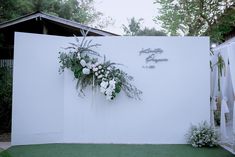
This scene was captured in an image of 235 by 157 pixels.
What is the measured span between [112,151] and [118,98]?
1.43 metres

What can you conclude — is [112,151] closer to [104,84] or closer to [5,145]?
[104,84]

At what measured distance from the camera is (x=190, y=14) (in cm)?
1498

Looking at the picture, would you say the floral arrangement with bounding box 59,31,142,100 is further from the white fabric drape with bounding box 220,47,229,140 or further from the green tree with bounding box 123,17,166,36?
the green tree with bounding box 123,17,166,36

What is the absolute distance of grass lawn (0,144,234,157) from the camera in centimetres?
605

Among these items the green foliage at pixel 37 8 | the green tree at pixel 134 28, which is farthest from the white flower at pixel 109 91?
the green tree at pixel 134 28

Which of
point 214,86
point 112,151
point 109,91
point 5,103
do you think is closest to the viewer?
point 112,151

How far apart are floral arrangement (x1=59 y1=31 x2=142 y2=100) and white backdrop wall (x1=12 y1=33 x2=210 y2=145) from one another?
18cm

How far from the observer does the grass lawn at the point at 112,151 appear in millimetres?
6055

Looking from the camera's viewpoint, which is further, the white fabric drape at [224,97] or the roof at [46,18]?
the roof at [46,18]

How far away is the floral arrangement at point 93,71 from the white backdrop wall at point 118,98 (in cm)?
18

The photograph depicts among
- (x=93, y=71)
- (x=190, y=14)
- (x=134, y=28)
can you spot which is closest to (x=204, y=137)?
(x=93, y=71)

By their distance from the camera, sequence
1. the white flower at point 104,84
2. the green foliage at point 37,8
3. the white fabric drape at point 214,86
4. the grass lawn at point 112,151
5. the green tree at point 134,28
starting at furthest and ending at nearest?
the green tree at point 134,28 → the green foliage at point 37,8 → the white fabric drape at point 214,86 → the white flower at point 104,84 → the grass lawn at point 112,151

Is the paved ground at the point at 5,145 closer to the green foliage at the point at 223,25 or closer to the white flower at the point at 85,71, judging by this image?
the white flower at the point at 85,71

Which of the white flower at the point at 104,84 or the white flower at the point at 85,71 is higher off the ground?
the white flower at the point at 85,71
